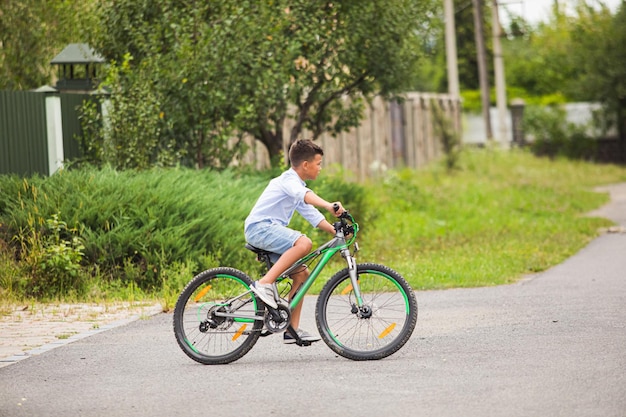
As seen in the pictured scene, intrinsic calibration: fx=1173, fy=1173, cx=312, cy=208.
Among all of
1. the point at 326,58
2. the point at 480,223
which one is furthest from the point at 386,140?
the point at 326,58

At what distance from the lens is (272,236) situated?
7.99 m

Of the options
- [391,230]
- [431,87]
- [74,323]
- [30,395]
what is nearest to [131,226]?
[74,323]

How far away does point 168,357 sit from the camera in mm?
8297

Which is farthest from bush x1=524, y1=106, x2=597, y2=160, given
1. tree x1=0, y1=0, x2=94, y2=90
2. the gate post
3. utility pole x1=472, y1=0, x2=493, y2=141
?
the gate post

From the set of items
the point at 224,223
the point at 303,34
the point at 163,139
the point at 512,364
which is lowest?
the point at 512,364

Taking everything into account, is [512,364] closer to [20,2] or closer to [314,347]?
[314,347]

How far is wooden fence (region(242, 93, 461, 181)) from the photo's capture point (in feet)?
79.5

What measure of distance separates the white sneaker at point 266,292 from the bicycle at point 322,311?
0.17 feet

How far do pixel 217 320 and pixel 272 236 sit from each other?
70 cm

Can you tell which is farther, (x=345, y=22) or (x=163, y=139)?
(x=345, y=22)

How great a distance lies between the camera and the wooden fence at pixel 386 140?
2423cm

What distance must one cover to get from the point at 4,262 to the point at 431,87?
4780cm

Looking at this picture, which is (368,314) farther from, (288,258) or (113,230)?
(113,230)

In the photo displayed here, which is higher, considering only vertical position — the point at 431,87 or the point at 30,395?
the point at 431,87
